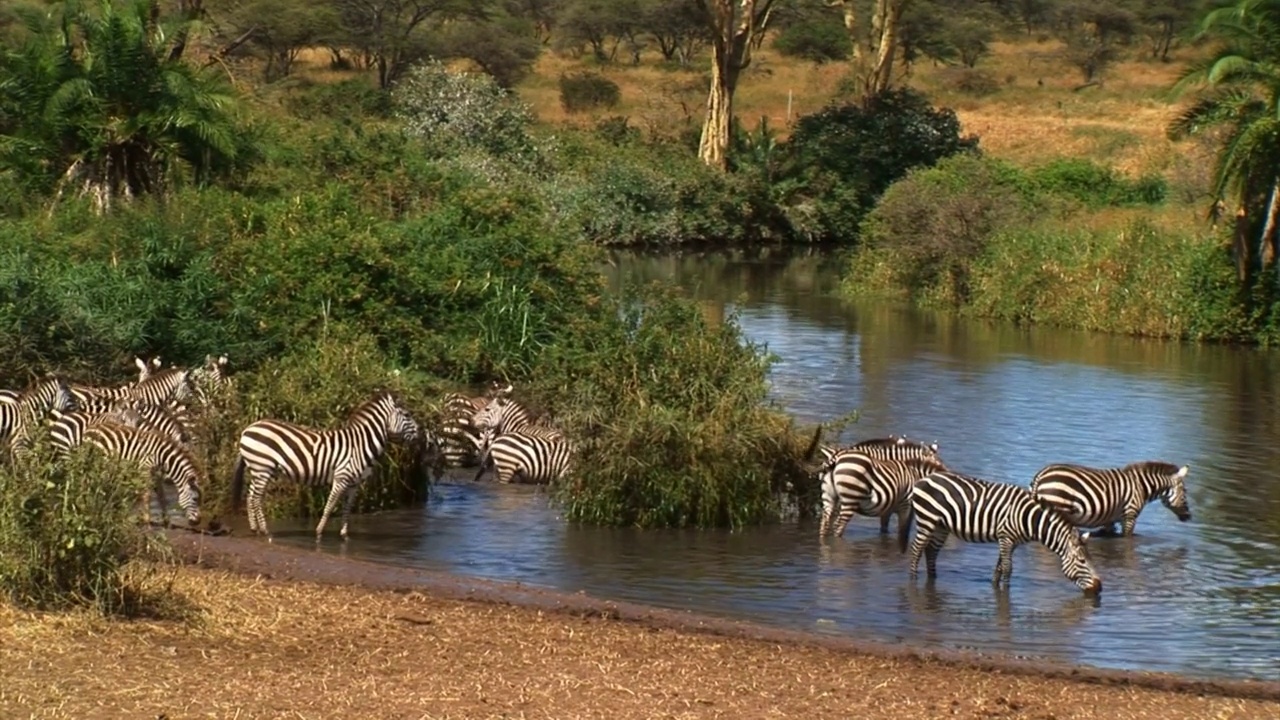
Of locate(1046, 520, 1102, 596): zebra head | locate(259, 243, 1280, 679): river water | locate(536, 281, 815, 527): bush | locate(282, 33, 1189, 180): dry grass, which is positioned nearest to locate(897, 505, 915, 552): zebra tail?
locate(259, 243, 1280, 679): river water

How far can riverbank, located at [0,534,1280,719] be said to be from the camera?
934 cm

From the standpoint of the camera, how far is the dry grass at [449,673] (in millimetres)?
9273

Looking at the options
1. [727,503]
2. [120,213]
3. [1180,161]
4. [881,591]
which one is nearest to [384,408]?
[727,503]

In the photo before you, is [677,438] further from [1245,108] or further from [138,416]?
[1245,108]

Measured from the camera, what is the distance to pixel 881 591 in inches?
582

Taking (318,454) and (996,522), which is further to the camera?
(318,454)

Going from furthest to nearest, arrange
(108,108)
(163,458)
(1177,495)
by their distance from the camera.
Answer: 1. (108,108)
2. (1177,495)
3. (163,458)

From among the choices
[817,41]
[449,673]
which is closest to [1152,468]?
[449,673]

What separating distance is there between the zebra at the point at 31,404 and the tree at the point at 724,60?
4452 cm

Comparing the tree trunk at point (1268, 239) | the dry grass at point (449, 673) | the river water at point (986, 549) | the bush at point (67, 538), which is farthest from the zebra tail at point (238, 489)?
the tree trunk at point (1268, 239)

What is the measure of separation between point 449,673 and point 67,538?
232cm

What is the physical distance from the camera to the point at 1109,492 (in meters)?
17.2

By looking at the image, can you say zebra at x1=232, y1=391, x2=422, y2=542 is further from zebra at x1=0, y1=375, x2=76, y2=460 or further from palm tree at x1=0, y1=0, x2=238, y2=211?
palm tree at x1=0, y1=0, x2=238, y2=211

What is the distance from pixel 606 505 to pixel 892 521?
2.94 m
